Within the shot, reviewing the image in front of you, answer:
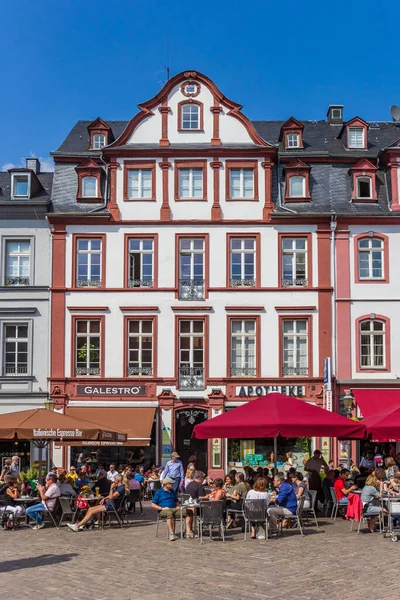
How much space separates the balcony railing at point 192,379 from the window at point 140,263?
3.59m

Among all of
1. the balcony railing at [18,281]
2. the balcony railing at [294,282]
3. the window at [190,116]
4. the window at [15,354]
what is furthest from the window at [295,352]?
the balcony railing at [18,281]

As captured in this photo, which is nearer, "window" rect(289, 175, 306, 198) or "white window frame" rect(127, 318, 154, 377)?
"white window frame" rect(127, 318, 154, 377)

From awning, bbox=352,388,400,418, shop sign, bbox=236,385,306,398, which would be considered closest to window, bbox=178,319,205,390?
shop sign, bbox=236,385,306,398

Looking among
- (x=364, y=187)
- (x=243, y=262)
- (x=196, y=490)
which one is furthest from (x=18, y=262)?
Answer: (x=196, y=490)

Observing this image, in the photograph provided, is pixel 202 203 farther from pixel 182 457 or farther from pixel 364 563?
pixel 364 563

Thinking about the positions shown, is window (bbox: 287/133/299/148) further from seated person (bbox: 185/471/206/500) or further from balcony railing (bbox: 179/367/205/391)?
seated person (bbox: 185/471/206/500)

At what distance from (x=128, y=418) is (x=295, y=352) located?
674cm

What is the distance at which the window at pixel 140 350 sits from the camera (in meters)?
34.2

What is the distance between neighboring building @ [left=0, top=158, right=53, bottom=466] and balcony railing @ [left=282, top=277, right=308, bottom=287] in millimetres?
9046

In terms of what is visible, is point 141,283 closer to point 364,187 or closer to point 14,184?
point 14,184

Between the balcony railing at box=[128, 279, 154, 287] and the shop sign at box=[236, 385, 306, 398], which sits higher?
the balcony railing at box=[128, 279, 154, 287]

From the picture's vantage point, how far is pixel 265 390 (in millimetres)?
33750

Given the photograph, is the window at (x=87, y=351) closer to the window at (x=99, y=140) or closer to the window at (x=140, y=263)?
the window at (x=140, y=263)

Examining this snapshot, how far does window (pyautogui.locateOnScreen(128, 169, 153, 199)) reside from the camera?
3503 cm
